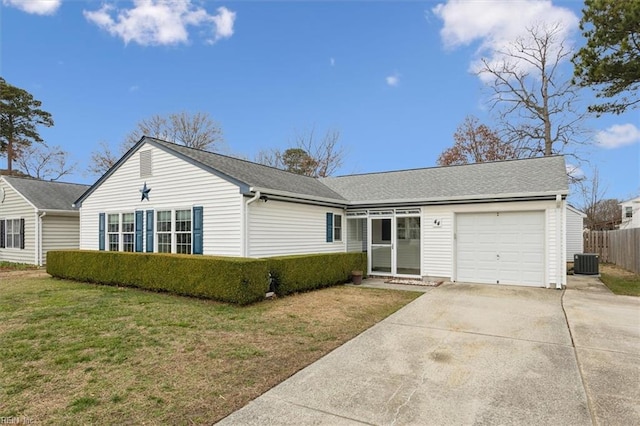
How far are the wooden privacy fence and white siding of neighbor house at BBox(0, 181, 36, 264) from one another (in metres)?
25.6

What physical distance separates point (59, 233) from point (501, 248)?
18.9 m

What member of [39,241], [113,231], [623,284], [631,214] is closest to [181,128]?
[39,241]

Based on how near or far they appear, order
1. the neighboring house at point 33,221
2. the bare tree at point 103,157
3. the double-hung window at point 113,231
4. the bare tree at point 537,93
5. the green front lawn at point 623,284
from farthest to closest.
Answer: the bare tree at point 103,157, the bare tree at point 537,93, the neighboring house at point 33,221, the double-hung window at point 113,231, the green front lawn at point 623,284

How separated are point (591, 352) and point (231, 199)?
321 inches

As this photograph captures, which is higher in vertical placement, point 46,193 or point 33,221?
point 46,193

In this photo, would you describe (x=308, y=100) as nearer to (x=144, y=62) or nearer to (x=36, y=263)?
(x=144, y=62)

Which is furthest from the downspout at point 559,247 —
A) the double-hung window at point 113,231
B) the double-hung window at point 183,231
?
the double-hung window at point 113,231

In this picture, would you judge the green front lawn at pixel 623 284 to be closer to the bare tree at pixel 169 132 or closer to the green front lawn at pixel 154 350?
the green front lawn at pixel 154 350

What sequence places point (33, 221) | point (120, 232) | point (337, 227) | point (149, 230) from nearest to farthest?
point (149, 230) → point (120, 232) → point (337, 227) → point (33, 221)

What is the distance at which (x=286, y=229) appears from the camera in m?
11.1

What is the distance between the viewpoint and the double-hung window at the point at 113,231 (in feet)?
41.8

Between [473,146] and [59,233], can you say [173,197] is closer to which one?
[59,233]

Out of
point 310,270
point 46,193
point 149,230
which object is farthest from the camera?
point 46,193

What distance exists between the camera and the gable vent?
11810 mm
